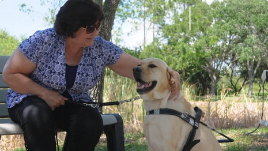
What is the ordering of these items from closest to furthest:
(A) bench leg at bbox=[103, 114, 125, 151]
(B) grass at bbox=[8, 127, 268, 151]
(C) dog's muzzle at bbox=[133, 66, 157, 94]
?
(C) dog's muzzle at bbox=[133, 66, 157, 94] < (A) bench leg at bbox=[103, 114, 125, 151] < (B) grass at bbox=[8, 127, 268, 151]

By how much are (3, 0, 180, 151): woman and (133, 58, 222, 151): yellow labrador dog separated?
1.27 feet

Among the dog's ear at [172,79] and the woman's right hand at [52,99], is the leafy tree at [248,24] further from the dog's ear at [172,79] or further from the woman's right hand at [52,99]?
the woman's right hand at [52,99]

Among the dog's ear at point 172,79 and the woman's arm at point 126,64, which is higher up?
the woman's arm at point 126,64

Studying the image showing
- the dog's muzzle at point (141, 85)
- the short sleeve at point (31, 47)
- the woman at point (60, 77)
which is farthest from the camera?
the dog's muzzle at point (141, 85)

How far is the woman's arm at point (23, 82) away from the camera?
7.87 feet

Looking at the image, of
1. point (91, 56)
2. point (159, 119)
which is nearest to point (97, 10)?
point (91, 56)

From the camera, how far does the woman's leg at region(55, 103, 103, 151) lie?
92.0 inches

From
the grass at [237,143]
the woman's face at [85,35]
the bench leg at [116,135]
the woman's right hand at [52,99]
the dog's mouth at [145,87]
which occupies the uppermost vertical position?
the woman's face at [85,35]

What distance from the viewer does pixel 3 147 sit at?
457 centimetres

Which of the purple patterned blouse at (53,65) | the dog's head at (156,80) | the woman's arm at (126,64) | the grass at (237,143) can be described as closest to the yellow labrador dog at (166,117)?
the dog's head at (156,80)

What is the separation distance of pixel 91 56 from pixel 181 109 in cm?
80

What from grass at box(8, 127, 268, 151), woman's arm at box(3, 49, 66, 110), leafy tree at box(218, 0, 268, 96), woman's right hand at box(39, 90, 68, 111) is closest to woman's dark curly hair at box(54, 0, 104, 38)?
woman's arm at box(3, 49, 66, 110)

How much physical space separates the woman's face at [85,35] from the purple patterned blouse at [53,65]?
140mm

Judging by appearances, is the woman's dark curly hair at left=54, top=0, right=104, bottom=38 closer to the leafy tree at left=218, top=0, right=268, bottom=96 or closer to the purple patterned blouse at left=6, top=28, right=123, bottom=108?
the purple patterned blouse at left=6, top=28, right=123, bottom=108
